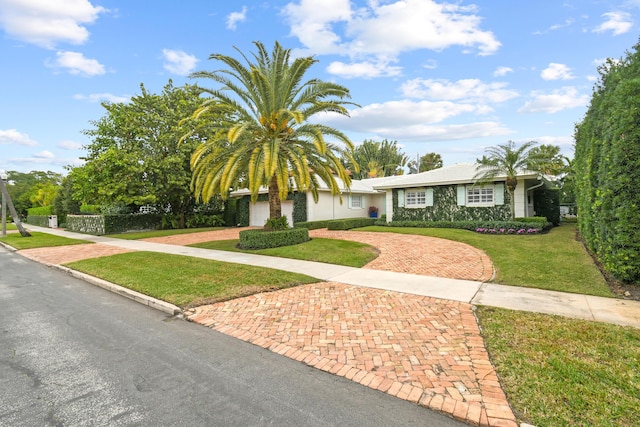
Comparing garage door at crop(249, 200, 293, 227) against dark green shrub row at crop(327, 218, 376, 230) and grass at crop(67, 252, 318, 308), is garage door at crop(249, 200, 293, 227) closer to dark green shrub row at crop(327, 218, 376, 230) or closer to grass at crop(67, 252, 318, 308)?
dark green shrub row at crop(327, 218, 376, 230)

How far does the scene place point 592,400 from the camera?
→ 296 centimetres

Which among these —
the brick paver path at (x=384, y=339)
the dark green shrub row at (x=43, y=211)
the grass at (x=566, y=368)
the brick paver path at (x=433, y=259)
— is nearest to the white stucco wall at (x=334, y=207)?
the brick paver path at (x=433, y=259)

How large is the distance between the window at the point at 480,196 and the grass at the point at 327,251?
32.0 ft

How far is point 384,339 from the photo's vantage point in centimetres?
442

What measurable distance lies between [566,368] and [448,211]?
17.6 m

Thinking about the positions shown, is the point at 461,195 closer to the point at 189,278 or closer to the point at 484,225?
the point at 484,225

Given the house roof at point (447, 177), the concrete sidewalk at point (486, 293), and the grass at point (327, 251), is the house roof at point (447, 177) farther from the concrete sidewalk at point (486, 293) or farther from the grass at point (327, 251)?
the concrete sidewalk at point (486, 293)

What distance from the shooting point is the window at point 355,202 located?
2522cm

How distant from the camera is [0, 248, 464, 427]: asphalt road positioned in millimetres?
2863

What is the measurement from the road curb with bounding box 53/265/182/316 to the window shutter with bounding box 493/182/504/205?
1817 centimetres

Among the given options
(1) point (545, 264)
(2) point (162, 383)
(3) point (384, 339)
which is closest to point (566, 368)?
(3) point (384, 339)

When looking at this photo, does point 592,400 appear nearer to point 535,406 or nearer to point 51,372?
point 535,406

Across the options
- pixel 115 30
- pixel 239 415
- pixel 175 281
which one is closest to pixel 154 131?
pixel 115 30

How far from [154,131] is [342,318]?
22.6m
